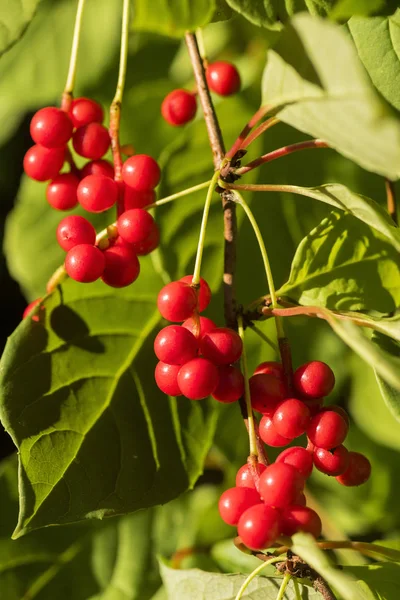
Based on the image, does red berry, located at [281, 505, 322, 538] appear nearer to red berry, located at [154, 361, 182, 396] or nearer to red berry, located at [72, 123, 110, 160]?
red berry, located at [154, 361, 182, 396]

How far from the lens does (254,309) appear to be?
82 cm

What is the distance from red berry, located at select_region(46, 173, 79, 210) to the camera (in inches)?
35.1

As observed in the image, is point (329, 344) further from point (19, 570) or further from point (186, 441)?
point (19, 570)

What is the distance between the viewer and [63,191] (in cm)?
89

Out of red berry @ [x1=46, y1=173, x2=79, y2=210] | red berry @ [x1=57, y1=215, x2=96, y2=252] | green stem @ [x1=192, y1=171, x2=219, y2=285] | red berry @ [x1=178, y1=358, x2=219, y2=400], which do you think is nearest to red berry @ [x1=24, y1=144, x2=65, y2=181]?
red berry @ [x1=46, y1=173, x2=79, y2=210]

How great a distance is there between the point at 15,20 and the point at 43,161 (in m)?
0.17

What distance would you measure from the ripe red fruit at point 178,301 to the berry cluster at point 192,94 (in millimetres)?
355

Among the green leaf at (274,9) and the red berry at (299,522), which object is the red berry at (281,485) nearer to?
the red berry at (299,522)

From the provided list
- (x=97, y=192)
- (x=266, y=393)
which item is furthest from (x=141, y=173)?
(x=266, y=393)

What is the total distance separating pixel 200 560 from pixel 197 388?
66cm

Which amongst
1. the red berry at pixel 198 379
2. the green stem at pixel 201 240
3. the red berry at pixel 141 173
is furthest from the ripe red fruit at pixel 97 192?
the red berry at pixel 198 379

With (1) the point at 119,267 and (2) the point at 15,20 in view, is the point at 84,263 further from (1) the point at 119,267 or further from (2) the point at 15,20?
(2) the point at 15,20

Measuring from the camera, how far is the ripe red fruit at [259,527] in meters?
0.61

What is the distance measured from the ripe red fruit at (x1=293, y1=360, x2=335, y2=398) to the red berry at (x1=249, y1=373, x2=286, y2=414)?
24mm
